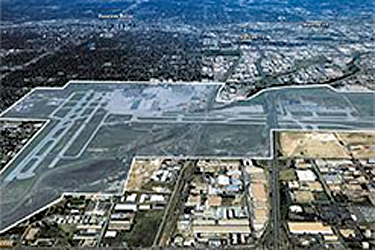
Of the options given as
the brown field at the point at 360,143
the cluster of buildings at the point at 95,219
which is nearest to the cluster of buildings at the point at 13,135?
the cluster of buildings at the point at 95,219

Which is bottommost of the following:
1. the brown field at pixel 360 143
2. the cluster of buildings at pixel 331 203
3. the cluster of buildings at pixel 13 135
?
the cluster of buildings at pixel 13 135

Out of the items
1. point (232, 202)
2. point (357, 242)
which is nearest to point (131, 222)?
point (232, 202)


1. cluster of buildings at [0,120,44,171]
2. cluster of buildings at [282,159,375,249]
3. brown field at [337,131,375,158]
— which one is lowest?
cluster of buildings at [0,120,44,171]

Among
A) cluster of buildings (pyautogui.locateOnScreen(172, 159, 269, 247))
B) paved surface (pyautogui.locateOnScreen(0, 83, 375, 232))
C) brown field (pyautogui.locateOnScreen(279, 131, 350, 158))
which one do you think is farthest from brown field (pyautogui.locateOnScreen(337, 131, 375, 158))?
cluster of buildings (pyautogui.locateOnScreen(172, 159, 269, 247))

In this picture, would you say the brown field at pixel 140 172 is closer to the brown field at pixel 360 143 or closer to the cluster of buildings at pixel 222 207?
the cluster of buildings at pixel 222 207

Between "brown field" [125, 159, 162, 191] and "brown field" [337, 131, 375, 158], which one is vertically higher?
"brown field" [337, 131, 375, 158]

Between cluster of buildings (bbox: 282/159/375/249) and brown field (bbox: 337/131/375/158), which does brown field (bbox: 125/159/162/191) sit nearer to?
cluster of buildings (bbox: 282/159/375/249)
